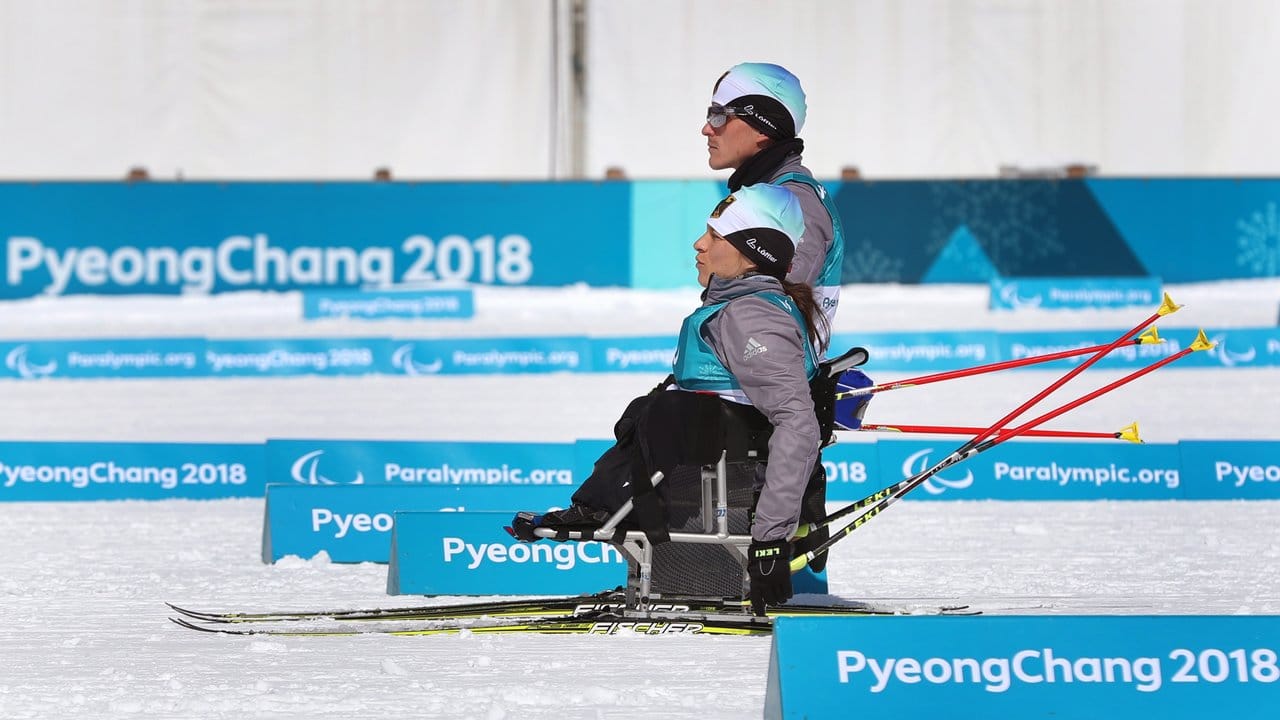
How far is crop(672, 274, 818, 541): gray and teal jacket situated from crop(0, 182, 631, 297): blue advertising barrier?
46.8 ft

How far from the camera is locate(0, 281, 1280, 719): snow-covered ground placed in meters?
4.36

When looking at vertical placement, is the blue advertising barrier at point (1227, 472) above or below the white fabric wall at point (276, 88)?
below

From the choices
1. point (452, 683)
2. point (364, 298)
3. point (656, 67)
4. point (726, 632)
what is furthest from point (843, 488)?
point (656, 67)

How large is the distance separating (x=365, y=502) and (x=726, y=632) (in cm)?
222

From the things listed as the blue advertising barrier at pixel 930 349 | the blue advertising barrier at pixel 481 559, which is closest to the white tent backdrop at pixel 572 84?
the blue advertising barrier at pixel 930 349

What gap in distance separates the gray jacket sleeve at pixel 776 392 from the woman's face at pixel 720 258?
0.12 m

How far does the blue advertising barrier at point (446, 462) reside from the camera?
7.78 meters

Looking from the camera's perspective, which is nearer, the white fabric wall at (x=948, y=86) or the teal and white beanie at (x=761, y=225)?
the teal and white beanie at (x=761, y=225)

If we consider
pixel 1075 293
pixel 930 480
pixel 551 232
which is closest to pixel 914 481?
pixel 930 480

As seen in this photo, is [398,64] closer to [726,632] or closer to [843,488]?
[843,488]

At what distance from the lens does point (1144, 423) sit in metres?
11.1

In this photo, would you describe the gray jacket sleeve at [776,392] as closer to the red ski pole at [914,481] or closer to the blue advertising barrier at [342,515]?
the red ski pole at [914,481]

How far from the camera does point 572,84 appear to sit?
23.4 m

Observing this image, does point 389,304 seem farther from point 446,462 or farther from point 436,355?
point 446,462
